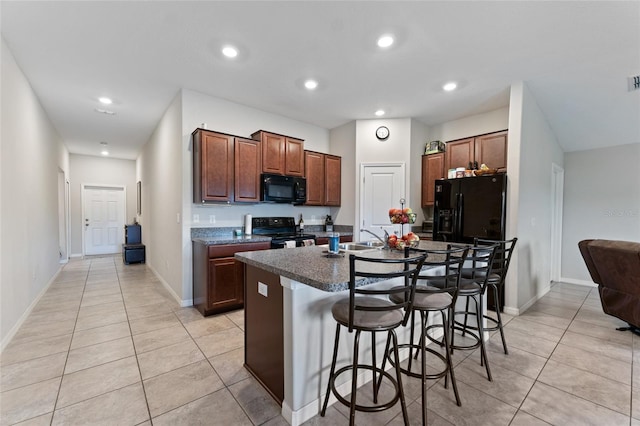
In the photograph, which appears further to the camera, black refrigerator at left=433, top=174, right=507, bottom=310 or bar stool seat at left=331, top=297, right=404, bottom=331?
black refrigerator at left=433, top=174, right=507, bottom=310

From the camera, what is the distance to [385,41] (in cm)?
250

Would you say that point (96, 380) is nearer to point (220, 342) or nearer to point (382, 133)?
point (220, 342)

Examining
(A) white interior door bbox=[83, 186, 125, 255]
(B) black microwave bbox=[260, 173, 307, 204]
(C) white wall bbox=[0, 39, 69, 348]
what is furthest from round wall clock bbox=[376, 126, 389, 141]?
(A) white interior door bbox=[83, 186, 125, 255]

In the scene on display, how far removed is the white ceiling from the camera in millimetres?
2148

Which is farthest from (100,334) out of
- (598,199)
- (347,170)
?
(598,199)

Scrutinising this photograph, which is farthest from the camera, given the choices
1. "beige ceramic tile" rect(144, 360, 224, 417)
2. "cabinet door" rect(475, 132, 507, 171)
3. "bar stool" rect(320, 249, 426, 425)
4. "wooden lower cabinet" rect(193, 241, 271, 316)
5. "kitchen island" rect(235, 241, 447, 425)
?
"cabinet door" rect(475, 132, 507, 171)

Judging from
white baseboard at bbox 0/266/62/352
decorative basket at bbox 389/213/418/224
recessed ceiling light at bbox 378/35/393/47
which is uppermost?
recessed ceiling light at bbox 378/35/393/47

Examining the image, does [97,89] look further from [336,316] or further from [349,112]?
[336,316]

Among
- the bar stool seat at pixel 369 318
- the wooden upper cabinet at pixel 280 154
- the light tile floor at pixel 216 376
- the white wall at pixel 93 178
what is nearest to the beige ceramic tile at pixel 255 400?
the light tile floor at pixel 216 376

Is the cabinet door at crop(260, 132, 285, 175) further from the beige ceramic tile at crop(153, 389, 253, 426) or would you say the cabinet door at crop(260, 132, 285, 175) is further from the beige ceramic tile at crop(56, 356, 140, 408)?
the beige ceramic tile at crop(153, 389, 253, 426)

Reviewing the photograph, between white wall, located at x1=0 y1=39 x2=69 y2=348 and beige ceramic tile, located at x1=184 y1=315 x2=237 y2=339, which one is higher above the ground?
white wall, located at x1=0 y1=39 x2=69 y2=348

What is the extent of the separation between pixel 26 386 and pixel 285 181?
3224 mm

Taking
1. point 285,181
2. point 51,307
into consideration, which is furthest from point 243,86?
point 51,307

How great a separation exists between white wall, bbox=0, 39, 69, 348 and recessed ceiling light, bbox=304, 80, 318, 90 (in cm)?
292
